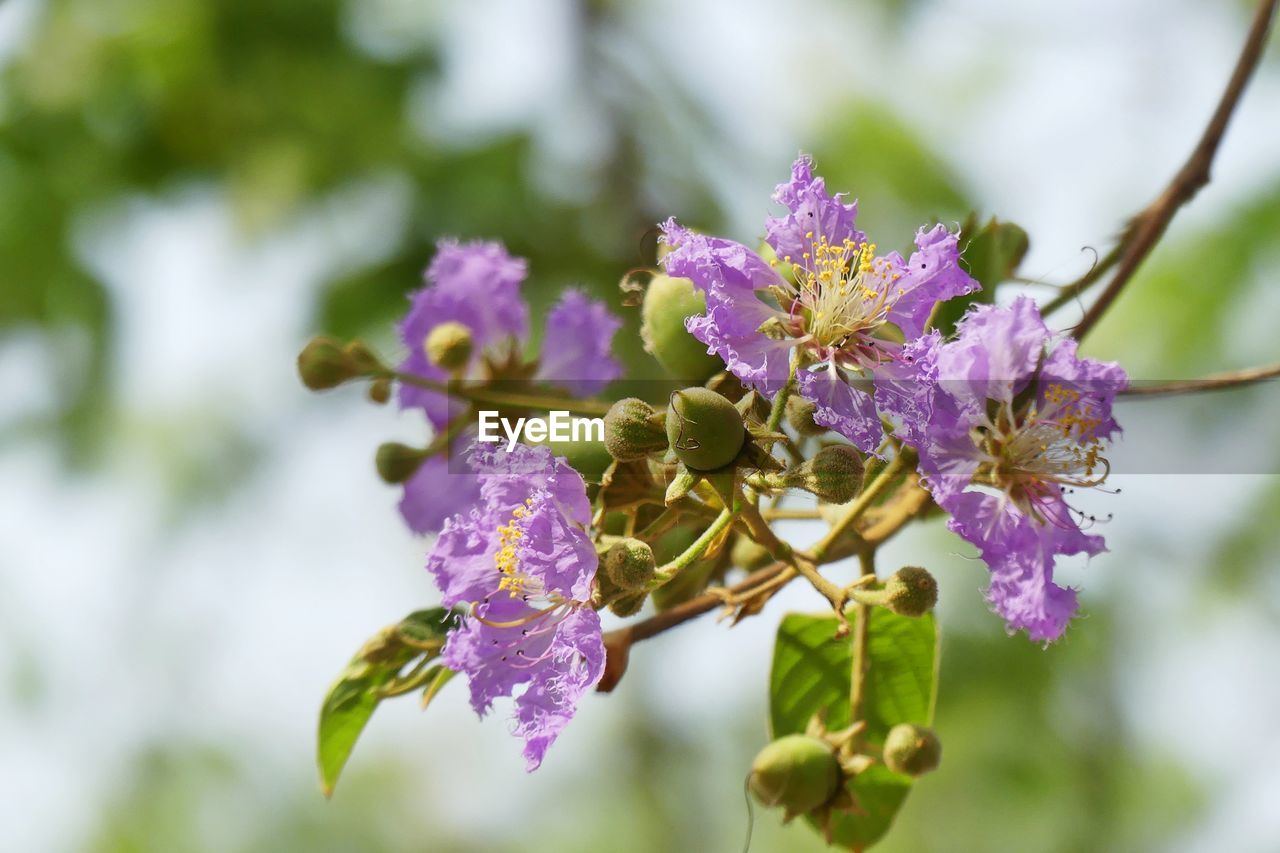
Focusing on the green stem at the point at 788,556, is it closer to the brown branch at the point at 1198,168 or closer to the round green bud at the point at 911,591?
the round green bud at the point at 911,591

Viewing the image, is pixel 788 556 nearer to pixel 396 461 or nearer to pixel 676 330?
pixel 676 330

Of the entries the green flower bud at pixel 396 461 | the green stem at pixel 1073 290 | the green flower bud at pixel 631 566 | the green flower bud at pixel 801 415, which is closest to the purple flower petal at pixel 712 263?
the green flower bud at pixel 801 415

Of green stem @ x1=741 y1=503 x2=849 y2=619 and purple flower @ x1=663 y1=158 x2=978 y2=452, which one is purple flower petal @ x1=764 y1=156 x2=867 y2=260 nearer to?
purple flower @ x1=663 y1=158 x2=978 y2=452

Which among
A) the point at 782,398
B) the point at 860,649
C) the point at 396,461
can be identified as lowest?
the point at 860,649

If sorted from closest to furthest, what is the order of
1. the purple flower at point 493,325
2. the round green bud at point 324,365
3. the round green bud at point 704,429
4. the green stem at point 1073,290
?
1. the round green bud at point 704,429
2. the green stem at point 1073,290
3. the round green bud at point 324,365
4. the purple flower at point 493,325

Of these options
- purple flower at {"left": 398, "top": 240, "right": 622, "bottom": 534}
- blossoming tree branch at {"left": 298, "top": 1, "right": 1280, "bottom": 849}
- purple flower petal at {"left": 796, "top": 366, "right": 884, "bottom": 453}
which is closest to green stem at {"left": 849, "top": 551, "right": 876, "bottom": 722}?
blossoming tree branch at {"left": 298, "top": 1, "right": 1280, "bottom": 849}

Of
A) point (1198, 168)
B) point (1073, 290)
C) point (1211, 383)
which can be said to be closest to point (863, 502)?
point (1073, 290)
